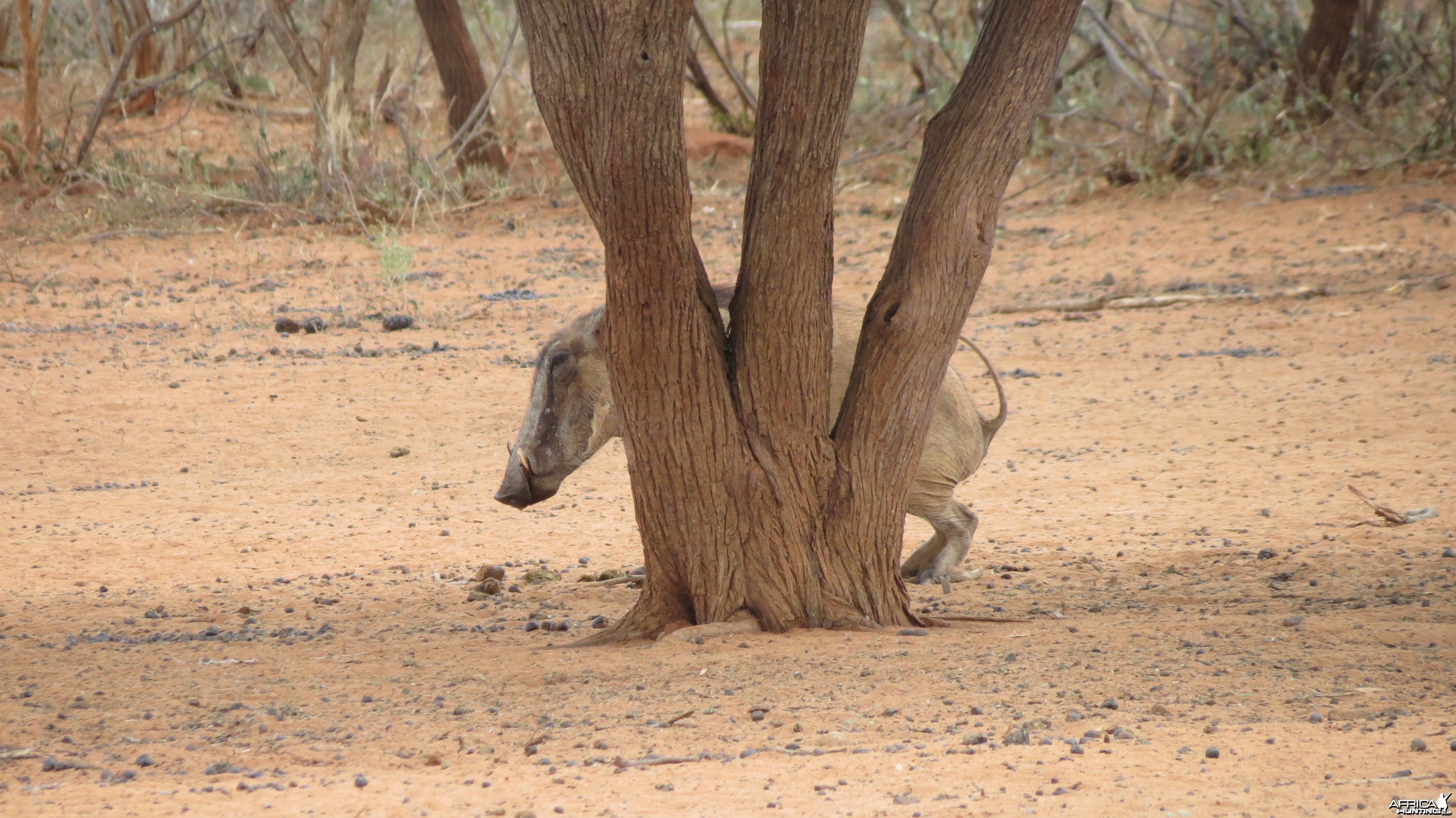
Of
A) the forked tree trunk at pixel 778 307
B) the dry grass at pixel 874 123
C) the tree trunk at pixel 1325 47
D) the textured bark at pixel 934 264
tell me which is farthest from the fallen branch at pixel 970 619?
the tree trunk at pixel 1325 47

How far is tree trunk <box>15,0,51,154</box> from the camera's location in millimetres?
11672

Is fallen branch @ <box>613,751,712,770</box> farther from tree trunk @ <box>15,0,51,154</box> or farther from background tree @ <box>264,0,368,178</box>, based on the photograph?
tree trunk @ <box>15,0,51,154</box>

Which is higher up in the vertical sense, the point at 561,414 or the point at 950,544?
the point at 561,414

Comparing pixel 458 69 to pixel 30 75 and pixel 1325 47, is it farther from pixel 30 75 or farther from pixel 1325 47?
pixel 1325 47

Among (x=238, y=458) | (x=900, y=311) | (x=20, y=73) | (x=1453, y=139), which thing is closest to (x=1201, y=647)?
(x=900, y=311)

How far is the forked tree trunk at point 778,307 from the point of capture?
3.49 meters

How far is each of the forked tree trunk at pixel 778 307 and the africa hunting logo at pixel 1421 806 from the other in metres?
1.78

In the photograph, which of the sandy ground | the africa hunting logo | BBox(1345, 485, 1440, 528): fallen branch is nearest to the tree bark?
the sandy ground

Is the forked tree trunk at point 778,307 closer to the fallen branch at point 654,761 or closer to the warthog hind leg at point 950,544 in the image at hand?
the warthog hind leg at point 950,544

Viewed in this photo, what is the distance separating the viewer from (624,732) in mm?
3162

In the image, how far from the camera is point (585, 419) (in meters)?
4.71

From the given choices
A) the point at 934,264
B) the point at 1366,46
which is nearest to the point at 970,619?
the point at 934,264

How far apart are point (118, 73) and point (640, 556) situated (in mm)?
9079

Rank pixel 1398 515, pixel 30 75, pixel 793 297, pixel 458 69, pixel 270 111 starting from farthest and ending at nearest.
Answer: pixel 270 111, pixel 458 69, pixel 30 75, pixel 1398 515, pixel 793 297
